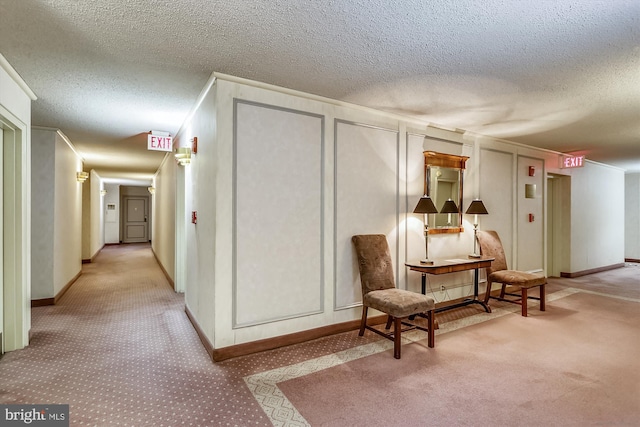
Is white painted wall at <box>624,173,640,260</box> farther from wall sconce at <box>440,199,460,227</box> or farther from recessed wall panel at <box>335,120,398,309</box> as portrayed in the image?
recessed wall panel at <box>335,120,398,309</box>

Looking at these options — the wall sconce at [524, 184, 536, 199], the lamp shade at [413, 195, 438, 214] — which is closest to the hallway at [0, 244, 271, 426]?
the lamp shade at [413, 195, 438, 214]

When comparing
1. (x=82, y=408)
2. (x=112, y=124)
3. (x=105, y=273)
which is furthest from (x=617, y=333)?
(x=105, y=273)

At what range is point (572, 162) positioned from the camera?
6.50 meters

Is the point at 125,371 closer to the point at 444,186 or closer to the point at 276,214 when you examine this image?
the point at 276,214

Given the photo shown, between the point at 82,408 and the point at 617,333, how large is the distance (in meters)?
5.27

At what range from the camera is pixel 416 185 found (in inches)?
179


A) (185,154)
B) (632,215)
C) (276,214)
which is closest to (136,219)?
(185,154)

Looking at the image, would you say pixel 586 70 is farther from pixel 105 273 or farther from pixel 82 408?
pixel 105 273

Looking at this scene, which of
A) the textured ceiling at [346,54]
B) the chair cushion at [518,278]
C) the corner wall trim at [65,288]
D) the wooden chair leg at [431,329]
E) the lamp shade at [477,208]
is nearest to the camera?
the textured ceiling at [346,54]

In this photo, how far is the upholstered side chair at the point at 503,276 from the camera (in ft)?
14.6

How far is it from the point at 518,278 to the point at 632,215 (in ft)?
25.8

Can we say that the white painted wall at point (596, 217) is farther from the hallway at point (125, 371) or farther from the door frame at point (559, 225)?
the hallway at point (125, 371)

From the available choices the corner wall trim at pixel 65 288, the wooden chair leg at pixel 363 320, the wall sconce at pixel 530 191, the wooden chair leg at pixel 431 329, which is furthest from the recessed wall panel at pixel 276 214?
the wall sconce at pixel 530 191

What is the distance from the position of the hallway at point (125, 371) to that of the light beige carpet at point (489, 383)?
537 millimetres
